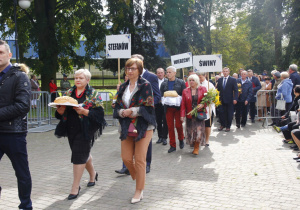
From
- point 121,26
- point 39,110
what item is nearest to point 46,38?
point 121,26

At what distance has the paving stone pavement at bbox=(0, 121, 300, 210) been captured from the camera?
5184 mm

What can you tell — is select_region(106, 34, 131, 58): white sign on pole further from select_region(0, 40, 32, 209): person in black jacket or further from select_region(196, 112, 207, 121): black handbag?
select_region(0, 40, 32, 209): person in black jacket

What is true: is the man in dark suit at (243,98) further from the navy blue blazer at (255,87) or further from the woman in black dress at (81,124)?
the woman in black dress at (81,124)

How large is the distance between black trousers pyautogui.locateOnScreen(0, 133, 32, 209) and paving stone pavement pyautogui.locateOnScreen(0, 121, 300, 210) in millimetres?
719

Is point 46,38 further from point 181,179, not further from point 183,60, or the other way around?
point 181,179

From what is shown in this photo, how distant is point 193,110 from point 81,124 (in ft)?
11.8

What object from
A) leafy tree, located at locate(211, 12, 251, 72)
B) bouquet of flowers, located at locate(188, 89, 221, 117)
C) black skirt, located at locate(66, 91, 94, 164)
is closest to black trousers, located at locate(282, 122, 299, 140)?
bouquet of flowers, located at locate(188, 89, 221, 117)

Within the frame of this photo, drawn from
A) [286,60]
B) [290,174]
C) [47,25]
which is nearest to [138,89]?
[290,174]

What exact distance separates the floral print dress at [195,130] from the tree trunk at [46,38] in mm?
15627

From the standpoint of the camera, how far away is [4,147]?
4.23m

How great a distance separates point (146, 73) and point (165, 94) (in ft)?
4.66

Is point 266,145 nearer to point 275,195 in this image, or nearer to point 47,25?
point 275,195

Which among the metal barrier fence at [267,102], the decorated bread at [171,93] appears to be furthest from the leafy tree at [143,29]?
the decorated bread at [171,93]

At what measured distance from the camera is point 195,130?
848 cm
